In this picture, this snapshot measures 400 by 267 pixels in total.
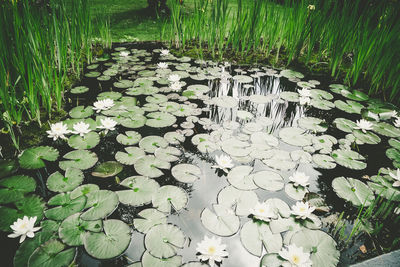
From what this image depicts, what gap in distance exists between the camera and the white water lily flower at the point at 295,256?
99cm

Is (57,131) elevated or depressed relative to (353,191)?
elevated

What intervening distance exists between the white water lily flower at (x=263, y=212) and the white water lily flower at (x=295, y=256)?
18 centimetres

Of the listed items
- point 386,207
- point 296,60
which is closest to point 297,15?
point 296,60

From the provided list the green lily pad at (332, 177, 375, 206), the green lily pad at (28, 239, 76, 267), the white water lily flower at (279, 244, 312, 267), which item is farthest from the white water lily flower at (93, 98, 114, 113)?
the green lily pad at (332, 177, 375, 206)

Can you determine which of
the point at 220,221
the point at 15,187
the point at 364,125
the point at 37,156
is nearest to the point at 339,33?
the point at 364,125

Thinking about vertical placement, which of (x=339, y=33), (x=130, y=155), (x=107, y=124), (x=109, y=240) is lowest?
(x=109, y=240)

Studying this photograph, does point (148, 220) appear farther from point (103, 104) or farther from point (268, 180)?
point (103, 104)

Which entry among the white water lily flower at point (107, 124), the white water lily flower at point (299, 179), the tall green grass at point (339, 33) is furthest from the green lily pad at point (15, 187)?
the tall green grass at point (339, 33)

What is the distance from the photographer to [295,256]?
1.00 metres

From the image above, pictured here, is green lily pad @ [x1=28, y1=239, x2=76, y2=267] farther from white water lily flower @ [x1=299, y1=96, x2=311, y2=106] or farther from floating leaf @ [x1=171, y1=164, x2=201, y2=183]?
white water lily flower @ [x1=299, y1=96, x2=311, y2=106]

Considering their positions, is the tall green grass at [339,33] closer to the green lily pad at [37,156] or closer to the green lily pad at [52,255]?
the green lily pad at [37,156]

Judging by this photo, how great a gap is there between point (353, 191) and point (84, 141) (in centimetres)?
183

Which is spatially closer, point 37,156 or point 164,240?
point 164,240

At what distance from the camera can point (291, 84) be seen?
267 cm
